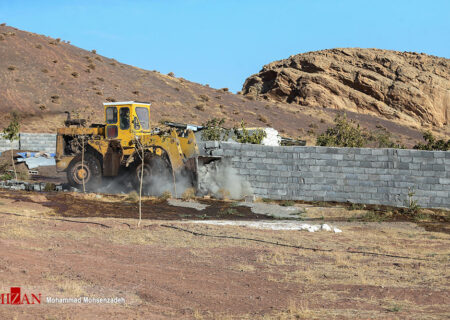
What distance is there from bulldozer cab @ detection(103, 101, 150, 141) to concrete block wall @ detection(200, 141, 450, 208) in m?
2.64

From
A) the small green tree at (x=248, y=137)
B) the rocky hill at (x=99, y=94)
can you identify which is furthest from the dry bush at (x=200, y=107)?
the small green tree at (x=248, y=137)

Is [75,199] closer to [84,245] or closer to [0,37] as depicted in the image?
[84,245]

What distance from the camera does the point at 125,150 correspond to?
2184 centimetres

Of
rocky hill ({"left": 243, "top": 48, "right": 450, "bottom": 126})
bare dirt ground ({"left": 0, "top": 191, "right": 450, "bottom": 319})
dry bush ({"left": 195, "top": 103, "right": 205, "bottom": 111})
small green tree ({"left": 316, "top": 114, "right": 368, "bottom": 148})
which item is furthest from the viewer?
rocky hill ({"left": 243, "top": 48, "right": 450, "bottom": 126})

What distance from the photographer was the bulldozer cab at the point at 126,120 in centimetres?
2156

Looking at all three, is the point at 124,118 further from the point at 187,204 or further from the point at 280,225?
the point at 280,225

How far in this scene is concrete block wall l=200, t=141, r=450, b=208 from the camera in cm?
1995

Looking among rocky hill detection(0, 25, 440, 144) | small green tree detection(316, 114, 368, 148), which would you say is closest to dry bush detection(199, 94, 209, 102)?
rocky hill detection(0, 25, 440, 144)

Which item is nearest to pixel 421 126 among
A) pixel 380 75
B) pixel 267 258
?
pixel 380 75

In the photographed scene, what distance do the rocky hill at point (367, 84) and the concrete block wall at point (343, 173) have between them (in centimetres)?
5157

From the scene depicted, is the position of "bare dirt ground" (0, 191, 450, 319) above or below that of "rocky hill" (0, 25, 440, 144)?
below

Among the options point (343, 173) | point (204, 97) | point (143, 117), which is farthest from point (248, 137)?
point (204, 97)

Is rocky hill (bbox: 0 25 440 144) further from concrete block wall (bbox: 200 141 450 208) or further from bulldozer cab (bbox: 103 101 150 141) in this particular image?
concrete block wall (bbox: 200 141 450 208)

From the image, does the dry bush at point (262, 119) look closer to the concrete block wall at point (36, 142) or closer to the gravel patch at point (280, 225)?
the concrete block wall at point (36, 142)
